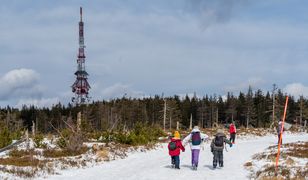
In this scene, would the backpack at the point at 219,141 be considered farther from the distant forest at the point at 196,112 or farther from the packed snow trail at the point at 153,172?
the distant forest at the point at 196,112

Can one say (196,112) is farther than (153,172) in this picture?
Yes

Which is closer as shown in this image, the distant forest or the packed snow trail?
the packed snow trail

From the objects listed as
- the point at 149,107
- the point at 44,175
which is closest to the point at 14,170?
the point at 44,175

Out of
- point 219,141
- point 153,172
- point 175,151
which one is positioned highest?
point 219,141

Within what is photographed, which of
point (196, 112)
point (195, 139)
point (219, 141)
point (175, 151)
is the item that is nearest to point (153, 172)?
point (175, 151)

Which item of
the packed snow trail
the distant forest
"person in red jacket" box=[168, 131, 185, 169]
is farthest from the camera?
the distant forest

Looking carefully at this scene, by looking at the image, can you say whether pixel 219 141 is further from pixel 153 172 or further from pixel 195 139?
pixel 153 172

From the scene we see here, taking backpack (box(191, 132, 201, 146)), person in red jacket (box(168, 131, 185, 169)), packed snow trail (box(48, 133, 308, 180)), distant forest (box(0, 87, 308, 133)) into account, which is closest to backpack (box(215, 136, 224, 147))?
backpack (box(191, 132, 201, 146))

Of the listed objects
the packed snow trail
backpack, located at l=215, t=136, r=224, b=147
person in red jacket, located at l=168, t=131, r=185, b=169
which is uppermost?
backpack, located at l=215, t=136, r=224, b=147

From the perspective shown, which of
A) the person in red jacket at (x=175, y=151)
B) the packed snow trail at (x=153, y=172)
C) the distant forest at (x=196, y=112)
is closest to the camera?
the packed snow trail at (x=153, y=172)

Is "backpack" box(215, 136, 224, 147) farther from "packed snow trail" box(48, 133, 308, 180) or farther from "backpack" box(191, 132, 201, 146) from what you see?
"packed snow trail" box(48, 133, 308, 180)

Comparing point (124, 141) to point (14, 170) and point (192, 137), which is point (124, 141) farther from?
point (14, 170)

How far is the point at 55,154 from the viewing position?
19.5m

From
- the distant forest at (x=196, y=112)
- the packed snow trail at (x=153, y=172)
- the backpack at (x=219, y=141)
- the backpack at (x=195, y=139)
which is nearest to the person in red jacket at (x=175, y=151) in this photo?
the packed snow trail at (x=153, y=172)
